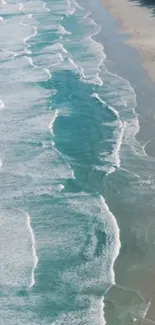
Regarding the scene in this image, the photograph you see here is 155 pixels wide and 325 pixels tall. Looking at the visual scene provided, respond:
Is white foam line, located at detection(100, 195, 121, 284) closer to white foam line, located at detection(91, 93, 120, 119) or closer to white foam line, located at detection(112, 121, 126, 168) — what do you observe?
white foam line, located at detection(112, 121, 126, 168)

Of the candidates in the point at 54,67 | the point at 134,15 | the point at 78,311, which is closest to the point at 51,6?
the point at 134,15

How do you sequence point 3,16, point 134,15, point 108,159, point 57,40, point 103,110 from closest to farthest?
1. point 108,159
2. point 103,110
3. point 57,40
4. point 134,15
5. point 3,16

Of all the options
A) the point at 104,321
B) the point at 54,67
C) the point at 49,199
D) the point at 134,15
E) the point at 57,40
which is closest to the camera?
the point at 104,321

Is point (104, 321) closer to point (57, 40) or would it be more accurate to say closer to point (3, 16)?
point (57, 40)

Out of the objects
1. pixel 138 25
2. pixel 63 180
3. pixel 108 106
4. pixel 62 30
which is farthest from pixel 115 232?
pixel 138 25

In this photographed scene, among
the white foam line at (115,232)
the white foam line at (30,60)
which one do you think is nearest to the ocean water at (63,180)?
the white foam line at (115,232)

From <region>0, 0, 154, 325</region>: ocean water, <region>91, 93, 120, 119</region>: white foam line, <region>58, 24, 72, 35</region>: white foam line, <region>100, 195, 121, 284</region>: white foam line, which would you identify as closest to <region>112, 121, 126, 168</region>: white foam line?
<region>0, 0, 154, 325</region>: ocean water

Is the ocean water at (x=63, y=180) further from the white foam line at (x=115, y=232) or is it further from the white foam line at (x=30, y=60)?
the white foam line at (x=30, y=60)
